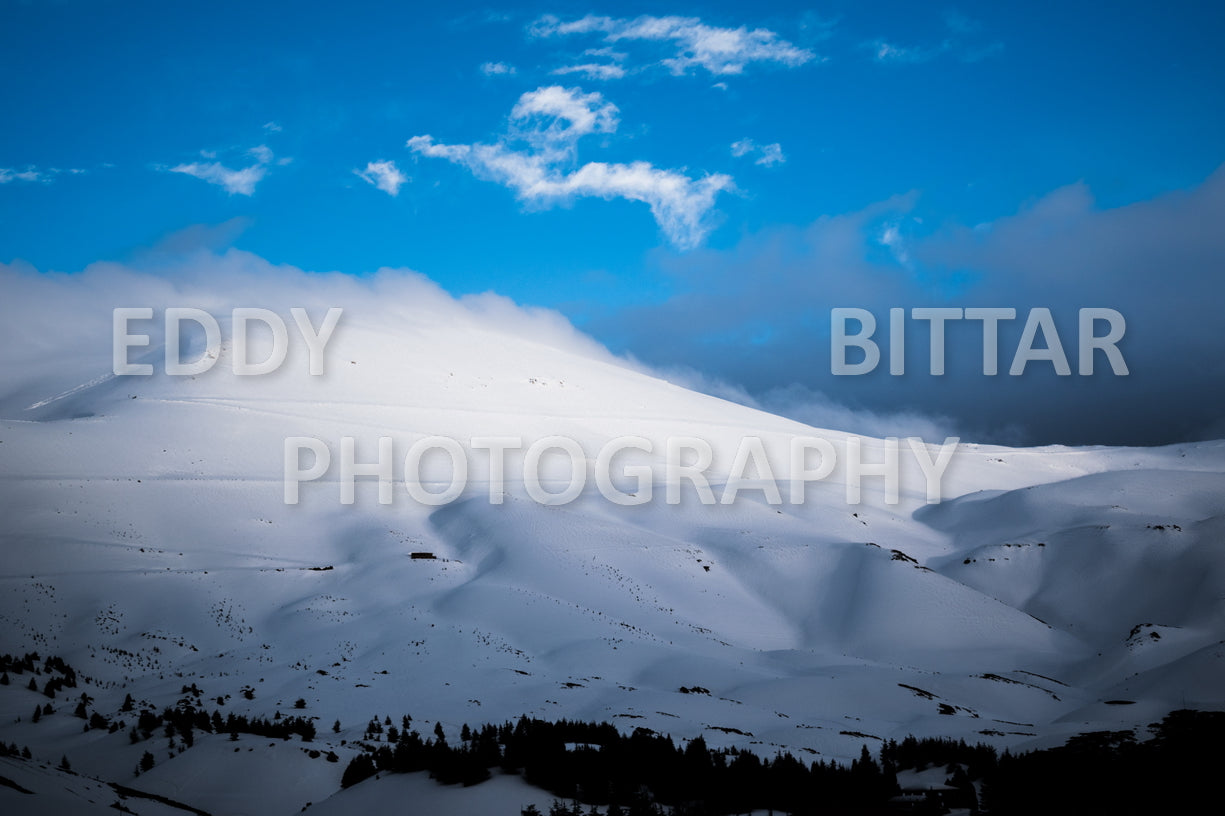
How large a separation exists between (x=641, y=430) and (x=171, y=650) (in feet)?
173

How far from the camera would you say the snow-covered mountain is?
21.5 m

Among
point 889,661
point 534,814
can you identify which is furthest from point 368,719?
point 889,661

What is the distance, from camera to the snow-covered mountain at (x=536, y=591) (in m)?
21.5

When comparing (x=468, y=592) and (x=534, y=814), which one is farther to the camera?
(x=468, y=592)

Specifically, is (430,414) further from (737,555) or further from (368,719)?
(368,719)

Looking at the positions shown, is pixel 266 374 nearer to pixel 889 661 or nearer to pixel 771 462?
pixel 771 462

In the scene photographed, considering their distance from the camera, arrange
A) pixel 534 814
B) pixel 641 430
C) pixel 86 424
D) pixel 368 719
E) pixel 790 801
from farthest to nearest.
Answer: pixel 641 430 < pixel 86 424 < pixel 368 719 < pixel 790 801 < pixel 534 814

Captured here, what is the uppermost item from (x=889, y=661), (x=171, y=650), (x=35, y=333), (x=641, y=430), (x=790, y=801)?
(x=35, y=333)

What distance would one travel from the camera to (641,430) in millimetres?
76938

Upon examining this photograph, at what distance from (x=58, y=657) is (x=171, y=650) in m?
3.23

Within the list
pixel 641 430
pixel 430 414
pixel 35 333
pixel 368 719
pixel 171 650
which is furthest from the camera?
pixel 35 333

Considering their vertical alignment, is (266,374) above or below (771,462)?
above

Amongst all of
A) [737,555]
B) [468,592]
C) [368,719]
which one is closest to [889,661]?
[737,555]

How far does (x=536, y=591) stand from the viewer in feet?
115
